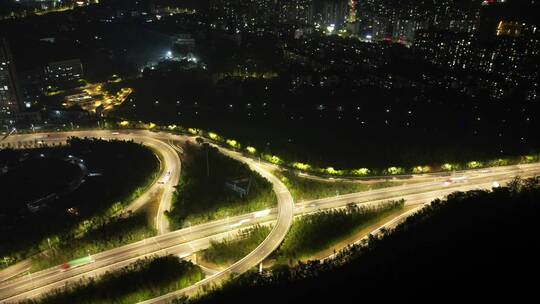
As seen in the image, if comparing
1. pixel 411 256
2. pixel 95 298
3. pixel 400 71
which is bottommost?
pixel 95 298

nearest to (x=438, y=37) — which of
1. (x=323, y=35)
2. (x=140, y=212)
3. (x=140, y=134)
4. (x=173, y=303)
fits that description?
(x=323, y=35)

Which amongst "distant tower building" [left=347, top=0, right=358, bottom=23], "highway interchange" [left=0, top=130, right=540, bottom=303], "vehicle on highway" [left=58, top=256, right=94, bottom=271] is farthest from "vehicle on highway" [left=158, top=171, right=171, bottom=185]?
"distant tower building" [left=347, top=0, right=358, bottom=23]

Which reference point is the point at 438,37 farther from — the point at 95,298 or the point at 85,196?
the point at 95,298

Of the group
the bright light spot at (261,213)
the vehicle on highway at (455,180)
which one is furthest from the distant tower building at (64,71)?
the vehicle on highway at (455,180)

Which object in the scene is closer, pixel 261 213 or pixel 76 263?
pixel 76 263

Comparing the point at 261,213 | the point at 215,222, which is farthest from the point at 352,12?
the point at 215,222

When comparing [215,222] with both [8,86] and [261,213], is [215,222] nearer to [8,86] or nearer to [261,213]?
[261,213]
